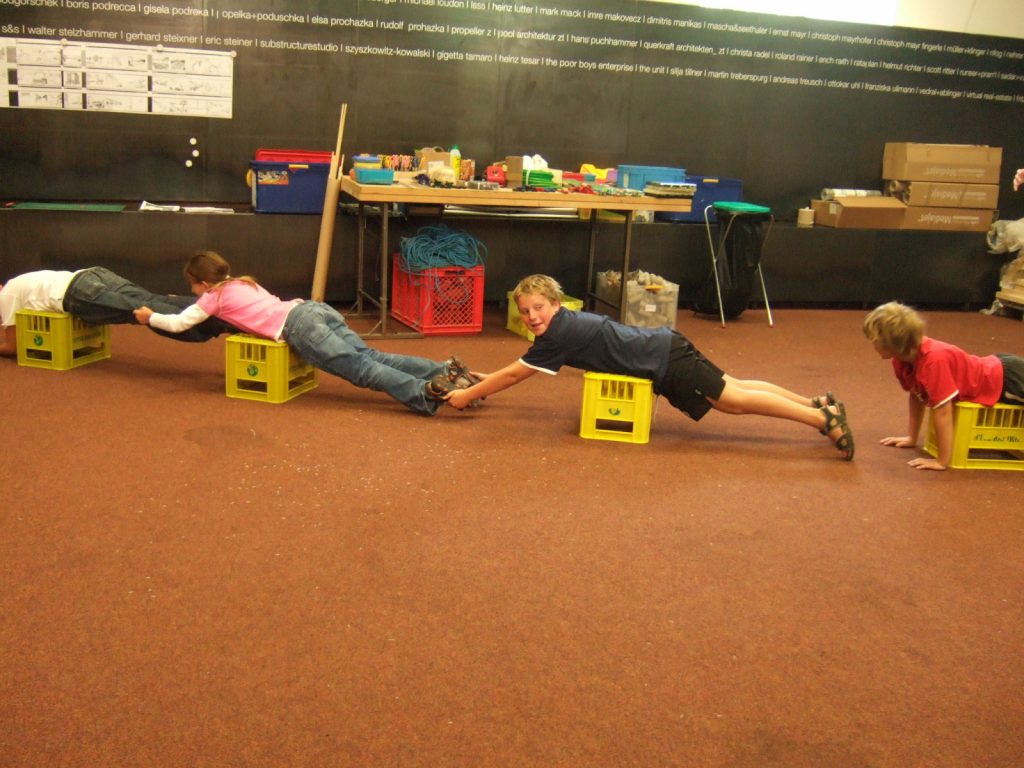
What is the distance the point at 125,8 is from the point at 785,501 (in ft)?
16.4

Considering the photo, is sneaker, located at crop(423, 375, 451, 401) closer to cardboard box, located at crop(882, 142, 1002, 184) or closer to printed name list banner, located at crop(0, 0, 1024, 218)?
printed name list banner, located at crop(0, 0, 1024, 218)

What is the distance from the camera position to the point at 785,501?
12.4 ft

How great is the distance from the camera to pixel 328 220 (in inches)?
250

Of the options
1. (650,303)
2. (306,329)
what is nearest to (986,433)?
(650,303)

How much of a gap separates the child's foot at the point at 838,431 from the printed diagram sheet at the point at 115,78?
4307 mm

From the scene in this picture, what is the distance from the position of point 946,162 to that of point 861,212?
78cm

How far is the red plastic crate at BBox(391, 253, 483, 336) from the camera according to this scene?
6199 millimetres

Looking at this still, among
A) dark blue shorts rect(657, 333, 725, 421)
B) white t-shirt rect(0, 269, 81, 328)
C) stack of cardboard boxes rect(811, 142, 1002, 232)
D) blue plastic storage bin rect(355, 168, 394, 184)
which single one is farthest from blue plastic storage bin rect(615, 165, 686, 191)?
white t-shirt rect(0, 269, 81, 328)

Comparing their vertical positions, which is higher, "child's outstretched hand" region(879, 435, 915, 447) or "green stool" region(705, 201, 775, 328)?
"green stool" region(705, 201, 775, 328)

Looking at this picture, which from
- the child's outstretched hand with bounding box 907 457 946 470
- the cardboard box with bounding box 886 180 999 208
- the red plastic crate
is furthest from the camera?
the cardboard box with bounding box 886 180 999 208

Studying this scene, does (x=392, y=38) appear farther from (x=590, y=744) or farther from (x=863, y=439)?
(x=590, y=744)

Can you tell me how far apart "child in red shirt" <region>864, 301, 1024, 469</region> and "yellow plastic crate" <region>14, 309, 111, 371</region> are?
3.68m

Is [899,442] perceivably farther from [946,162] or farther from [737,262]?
[946,162]

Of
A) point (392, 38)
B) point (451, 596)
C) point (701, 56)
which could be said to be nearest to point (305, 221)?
point (392, 38)
